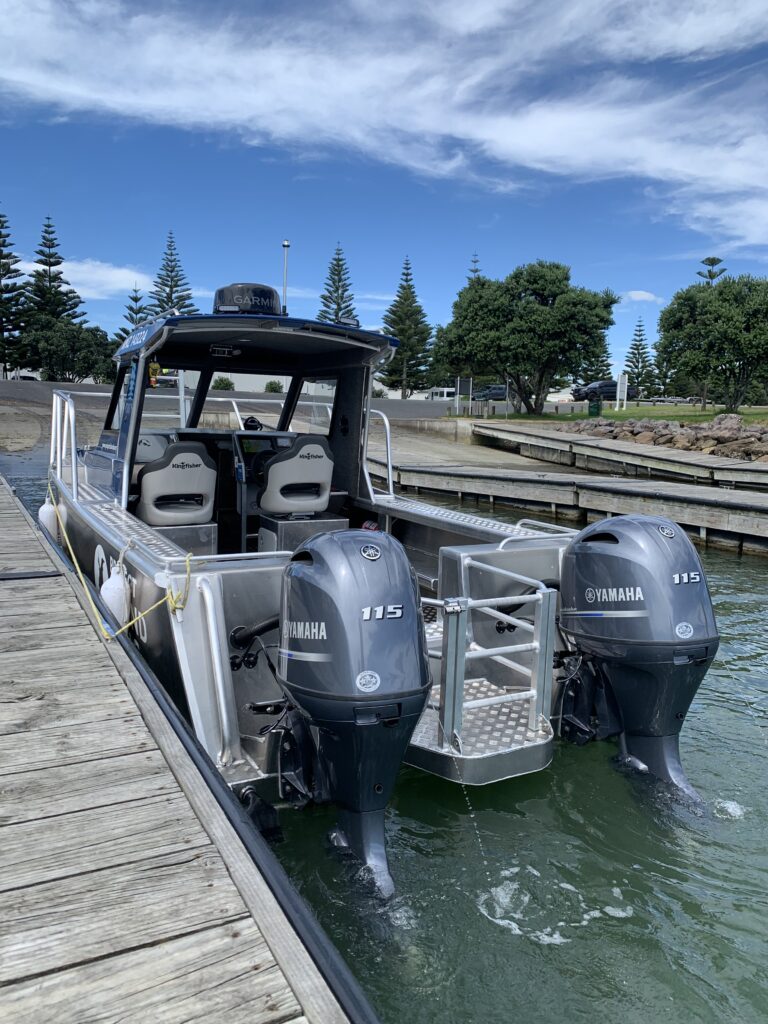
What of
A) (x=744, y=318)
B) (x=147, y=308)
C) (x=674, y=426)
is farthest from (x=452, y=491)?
(x=147, y=308)

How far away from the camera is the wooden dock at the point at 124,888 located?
1.67 metres

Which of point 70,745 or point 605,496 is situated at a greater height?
point 70,745

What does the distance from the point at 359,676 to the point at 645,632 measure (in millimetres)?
1409

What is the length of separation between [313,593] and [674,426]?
21313mm

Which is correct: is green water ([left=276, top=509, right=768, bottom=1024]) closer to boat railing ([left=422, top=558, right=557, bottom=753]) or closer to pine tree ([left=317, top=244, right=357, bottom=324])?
boat railing ([left=422, top=558, right=557, bottom=753])

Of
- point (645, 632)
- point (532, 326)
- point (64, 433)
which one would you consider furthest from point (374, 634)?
point (532, 326)

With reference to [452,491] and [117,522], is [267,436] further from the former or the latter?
[452,491]

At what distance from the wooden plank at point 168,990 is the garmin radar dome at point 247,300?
4.01m

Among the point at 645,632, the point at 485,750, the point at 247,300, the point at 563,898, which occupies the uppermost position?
the point at 247,300

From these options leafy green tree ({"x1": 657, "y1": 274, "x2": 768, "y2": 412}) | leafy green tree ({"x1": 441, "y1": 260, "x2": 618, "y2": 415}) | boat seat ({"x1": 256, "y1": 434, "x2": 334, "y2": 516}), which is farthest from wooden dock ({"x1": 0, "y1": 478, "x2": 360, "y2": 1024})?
leafy green tree ({"x1": 441, "y1": 260, "x2": 618, "y2": 415})

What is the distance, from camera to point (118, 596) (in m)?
4.07

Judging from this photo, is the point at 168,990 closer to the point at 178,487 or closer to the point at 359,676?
the point at 359,676

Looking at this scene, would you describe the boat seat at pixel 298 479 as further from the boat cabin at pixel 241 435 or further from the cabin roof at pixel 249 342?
the cabin roof at pixel 249 342

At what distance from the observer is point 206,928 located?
1889 millimetres
